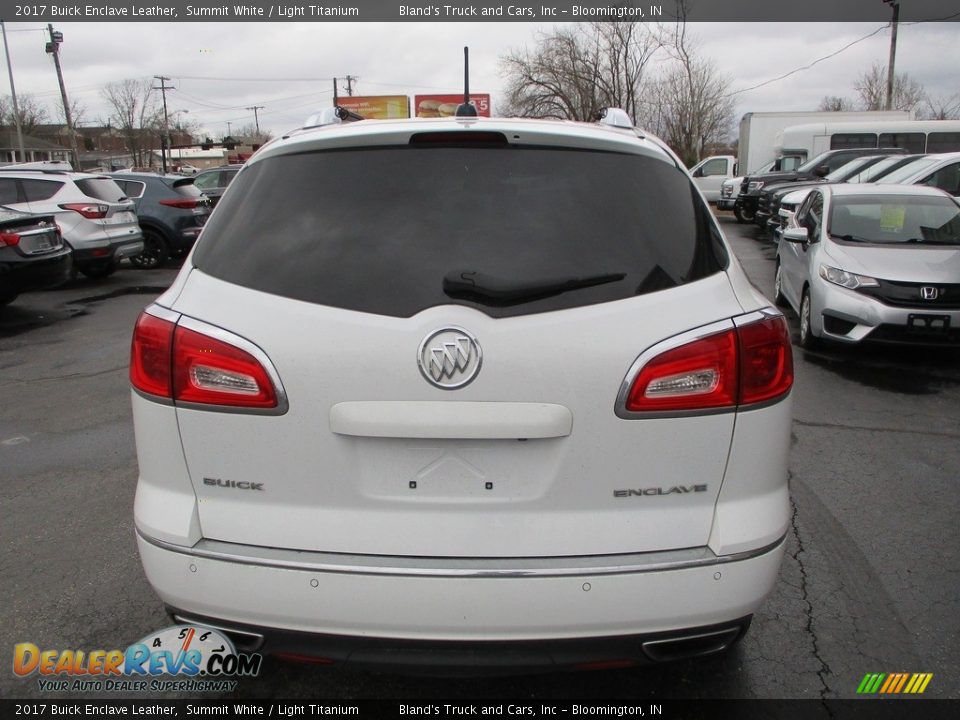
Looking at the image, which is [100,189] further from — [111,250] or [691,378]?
[691,378]

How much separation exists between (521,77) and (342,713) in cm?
5026

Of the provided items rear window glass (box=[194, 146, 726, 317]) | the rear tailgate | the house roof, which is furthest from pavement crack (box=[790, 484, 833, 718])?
the house roof

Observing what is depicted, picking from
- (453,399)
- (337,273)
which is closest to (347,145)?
(337,273)

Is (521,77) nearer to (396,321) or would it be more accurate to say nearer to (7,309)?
(7,309)

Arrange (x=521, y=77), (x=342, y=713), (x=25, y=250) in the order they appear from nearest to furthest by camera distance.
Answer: (x=342, y=713), (x=25, y=250), (x=521, y=77)

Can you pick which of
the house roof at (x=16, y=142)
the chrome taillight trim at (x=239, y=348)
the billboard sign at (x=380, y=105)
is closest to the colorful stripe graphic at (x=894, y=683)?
the chrome taillight trim at (x=239, y=348)

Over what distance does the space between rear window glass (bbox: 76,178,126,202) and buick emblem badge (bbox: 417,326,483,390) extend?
12.4 metres

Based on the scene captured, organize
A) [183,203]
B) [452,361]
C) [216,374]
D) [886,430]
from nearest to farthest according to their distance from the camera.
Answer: [452,361], [216,374], [886,430], [183,203]

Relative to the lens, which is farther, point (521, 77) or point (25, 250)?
point (521, 77)

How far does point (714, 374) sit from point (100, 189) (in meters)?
13.0

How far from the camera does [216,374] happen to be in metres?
2.09

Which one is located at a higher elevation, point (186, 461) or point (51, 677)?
point (186, 461)

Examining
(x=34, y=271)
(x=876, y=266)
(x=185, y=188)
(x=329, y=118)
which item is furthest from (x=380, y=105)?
(x=329, y=118)

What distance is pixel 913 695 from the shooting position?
2.65 m
